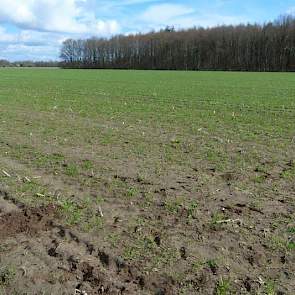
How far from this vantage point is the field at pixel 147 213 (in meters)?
4.54

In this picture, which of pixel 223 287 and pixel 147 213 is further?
pixel 147 213

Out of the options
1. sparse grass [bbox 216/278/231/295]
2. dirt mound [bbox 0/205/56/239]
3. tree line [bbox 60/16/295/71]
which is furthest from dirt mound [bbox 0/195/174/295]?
tree line [bbox 60/16/295/71]

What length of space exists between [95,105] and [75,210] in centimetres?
1495

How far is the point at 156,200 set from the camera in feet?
22.1

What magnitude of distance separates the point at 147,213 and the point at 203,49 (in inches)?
4789

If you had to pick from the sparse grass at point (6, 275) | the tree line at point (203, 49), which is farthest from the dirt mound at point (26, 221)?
the tree line at point (203, 49)

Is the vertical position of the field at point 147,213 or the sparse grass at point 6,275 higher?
the field at point 147,213

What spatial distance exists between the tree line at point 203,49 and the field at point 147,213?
334 feet

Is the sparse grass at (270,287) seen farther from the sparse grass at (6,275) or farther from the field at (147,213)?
the sparse grass at (6,275)

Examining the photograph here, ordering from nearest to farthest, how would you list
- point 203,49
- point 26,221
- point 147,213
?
1. point 26,221
2. point 147,213
3. point 203,49

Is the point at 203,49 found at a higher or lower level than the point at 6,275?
higher

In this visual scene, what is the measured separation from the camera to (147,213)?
6.21 metres

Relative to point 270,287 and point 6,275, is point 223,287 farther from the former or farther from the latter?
point 6,275

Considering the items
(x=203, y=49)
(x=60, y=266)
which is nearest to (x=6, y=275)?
(x=60, y=266)
